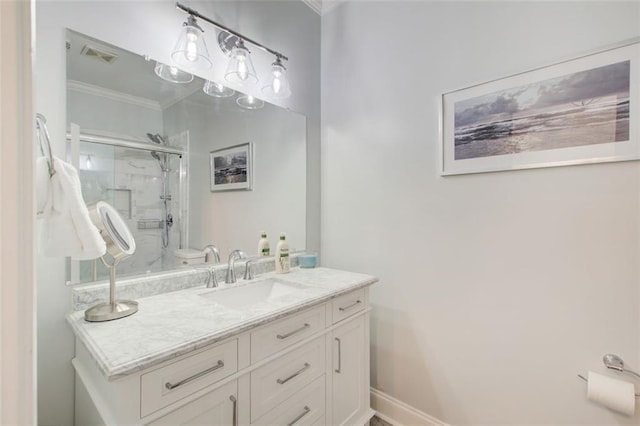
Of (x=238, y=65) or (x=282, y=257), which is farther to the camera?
(x=282, y=257)

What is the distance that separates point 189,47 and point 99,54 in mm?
360

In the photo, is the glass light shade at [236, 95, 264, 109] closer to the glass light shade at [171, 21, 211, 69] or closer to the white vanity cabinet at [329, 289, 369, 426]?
the glass light shade at [171, 21, 211, 69]

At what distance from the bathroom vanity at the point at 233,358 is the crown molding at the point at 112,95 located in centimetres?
85

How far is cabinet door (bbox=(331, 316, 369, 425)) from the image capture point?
136cm

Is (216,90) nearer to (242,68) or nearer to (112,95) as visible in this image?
(242,68)

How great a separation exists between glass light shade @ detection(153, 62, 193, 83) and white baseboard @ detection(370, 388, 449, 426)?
82.2 inches

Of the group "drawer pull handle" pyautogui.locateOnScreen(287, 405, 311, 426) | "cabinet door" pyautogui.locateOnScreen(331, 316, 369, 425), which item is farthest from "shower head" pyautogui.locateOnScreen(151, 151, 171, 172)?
"drawer pull handle" pyautogui.locateOnScreen(287, 405, 311, 426)

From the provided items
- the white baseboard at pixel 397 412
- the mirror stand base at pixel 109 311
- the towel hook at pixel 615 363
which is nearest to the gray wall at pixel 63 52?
the mirror stand base at pixel 109 311

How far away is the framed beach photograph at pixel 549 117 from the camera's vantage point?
3.65 feet

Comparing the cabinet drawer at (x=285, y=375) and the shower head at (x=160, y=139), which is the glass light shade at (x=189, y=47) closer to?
the shower head at (x=160, y=139)

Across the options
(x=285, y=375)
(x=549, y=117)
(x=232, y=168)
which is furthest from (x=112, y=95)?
(x=549, y=117)

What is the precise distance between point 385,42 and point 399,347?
1.88 meters

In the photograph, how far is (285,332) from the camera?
1.11 metres

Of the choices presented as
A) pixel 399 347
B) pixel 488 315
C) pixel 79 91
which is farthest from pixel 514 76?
pixel 79 91
